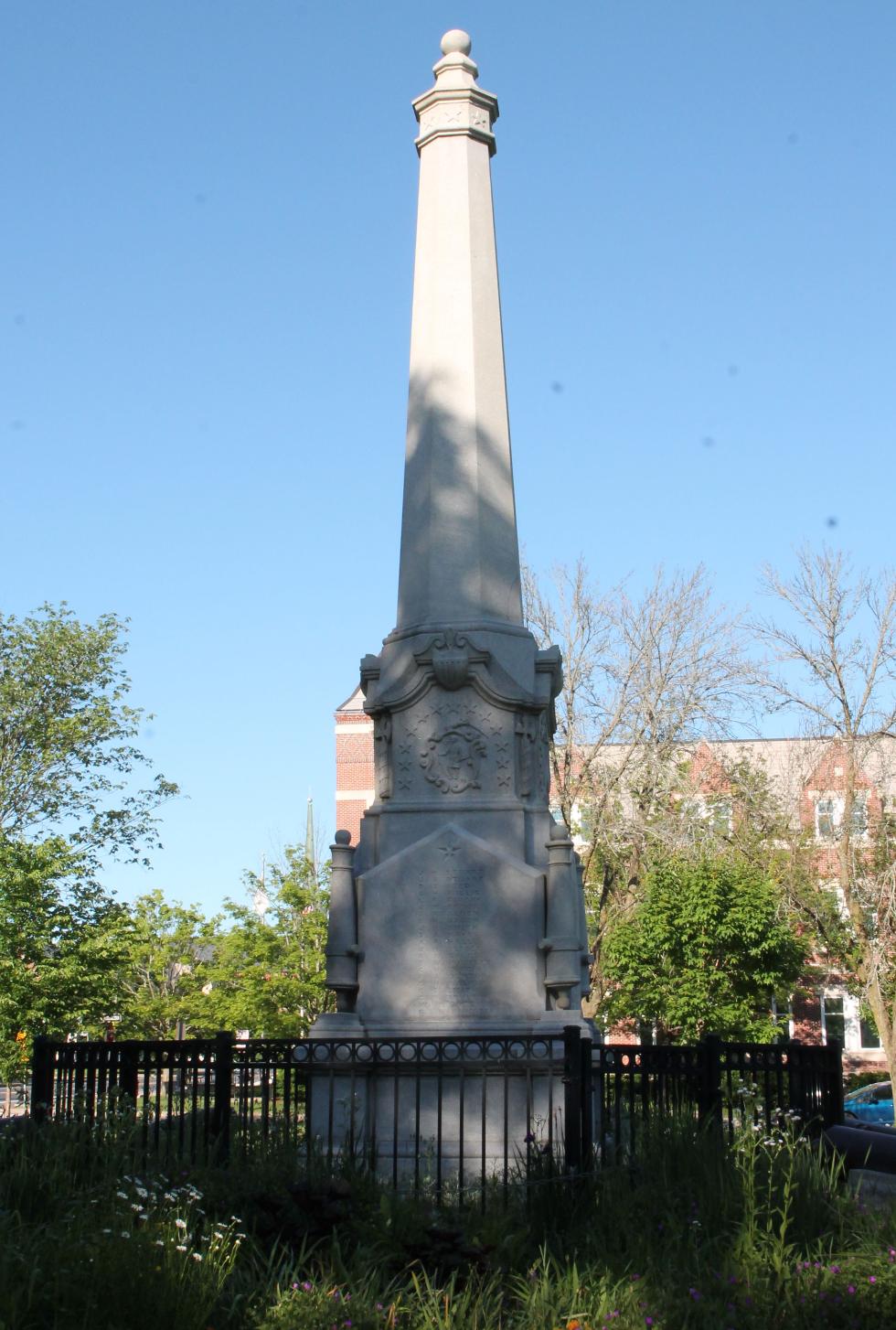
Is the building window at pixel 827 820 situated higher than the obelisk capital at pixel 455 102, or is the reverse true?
the obelisk capital at pixel 455 102

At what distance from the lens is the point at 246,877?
139 ft

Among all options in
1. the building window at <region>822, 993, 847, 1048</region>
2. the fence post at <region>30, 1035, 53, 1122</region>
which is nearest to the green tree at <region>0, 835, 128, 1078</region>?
the fence post at <region>30, 1035, 53, 1122</region>

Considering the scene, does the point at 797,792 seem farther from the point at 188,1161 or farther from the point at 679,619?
the point at 188,1161

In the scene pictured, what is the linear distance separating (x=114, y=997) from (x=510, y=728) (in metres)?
19.8

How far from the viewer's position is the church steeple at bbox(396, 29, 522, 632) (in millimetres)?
11938

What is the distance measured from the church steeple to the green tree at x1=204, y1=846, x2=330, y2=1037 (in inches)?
899

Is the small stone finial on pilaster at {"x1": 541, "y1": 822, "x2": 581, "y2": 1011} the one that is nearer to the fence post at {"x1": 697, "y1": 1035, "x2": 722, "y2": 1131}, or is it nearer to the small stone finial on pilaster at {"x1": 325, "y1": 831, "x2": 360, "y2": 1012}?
the fence post at {"x1": 697, "y1": 1035, "x2": 722, "y2": 1131}

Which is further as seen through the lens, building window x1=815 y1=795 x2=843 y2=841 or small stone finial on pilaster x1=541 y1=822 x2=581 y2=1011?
building window x1=815 y1=795 x2=843 y2=841

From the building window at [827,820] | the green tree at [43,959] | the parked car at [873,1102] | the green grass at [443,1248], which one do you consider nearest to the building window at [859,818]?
the building window at [827,820]

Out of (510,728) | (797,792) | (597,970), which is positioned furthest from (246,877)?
(510,728)

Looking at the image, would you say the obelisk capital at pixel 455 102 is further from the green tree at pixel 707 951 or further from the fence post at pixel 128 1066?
the green tree at pixel 707 951

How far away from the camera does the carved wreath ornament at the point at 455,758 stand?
36.7 feet

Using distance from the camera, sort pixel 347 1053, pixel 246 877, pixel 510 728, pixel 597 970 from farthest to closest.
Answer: pixel 246 877, pixel 597 970, pixel 510 728, pixel 347 1053

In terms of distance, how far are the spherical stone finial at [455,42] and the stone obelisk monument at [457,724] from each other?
17 millimetres
